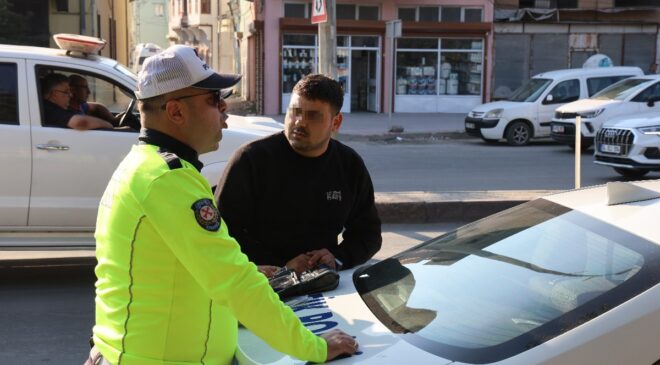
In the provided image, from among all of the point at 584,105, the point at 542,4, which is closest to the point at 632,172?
the point at 584,105

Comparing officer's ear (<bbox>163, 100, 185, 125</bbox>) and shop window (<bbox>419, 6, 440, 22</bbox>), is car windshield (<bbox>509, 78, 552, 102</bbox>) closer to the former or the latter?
shop window (<bbox>419, 6, 440, 22</bbox>)

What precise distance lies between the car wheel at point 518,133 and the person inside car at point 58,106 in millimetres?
14149

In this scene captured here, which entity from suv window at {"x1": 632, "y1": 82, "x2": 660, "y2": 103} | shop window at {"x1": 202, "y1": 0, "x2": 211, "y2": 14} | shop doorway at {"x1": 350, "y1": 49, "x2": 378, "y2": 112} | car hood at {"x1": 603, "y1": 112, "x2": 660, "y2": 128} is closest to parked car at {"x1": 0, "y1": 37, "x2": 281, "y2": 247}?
car hood at {"x1": 603, "y1": 112, "x2": 660, "y2": 128}

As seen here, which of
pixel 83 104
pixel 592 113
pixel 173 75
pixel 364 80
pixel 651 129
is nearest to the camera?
pixel 173 75

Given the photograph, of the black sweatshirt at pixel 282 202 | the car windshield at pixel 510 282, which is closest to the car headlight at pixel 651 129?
the car windshield at pixel 510 282

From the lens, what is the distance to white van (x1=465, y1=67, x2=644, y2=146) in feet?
63.7

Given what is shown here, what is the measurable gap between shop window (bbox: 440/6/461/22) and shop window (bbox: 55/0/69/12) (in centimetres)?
1257

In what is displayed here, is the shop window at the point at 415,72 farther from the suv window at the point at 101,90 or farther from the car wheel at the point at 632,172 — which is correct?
the suv window at the point at 101,90

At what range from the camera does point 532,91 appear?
19906mm

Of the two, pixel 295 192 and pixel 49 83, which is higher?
pixel 49 83

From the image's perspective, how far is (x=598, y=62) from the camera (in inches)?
961

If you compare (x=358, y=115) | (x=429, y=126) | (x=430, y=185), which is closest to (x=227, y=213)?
(x=430, y=185)

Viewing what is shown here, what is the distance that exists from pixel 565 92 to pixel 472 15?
32.7ft

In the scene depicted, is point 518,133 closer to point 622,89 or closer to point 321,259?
point 622,89
